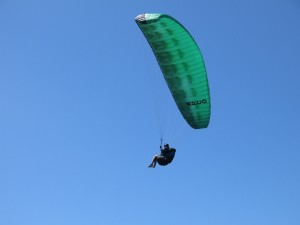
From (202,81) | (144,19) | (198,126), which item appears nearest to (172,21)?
(144,19)

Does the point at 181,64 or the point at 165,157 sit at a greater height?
the point at 181,64

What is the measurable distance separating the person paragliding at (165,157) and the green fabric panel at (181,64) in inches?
132

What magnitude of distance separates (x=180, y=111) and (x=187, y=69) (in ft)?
9.85

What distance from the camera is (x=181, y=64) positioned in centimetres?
3067

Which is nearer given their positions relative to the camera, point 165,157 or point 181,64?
point 165,157

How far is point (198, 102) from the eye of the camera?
1255 inches

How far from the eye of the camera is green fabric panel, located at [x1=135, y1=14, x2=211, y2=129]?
2920 cm

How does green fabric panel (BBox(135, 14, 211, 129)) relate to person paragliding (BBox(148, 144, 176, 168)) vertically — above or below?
above

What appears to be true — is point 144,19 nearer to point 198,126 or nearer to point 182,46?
point 182,46

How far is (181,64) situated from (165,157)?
5.11 meters

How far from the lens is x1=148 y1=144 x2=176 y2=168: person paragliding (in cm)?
2977

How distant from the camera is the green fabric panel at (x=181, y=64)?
2920 cm

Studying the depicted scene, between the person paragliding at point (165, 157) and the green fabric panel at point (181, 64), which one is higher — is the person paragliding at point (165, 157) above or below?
below

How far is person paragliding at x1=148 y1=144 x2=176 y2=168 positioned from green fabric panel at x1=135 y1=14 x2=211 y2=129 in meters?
Result: 3.36
